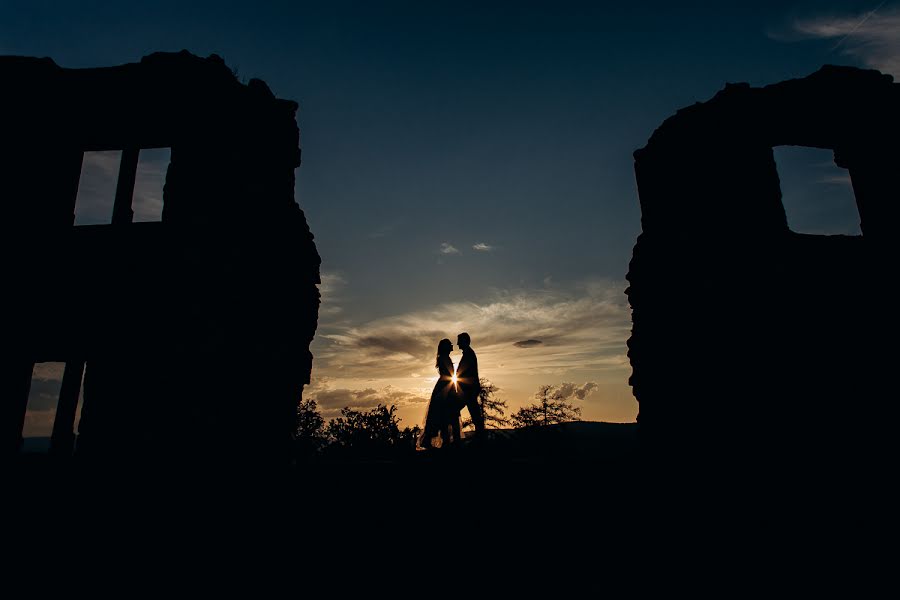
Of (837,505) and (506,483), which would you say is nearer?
(506,483)

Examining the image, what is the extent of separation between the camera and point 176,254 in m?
6.82

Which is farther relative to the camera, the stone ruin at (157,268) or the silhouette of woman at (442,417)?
the silhouette of woman at (442,417)

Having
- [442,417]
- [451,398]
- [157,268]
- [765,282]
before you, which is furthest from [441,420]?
A: [765,282]

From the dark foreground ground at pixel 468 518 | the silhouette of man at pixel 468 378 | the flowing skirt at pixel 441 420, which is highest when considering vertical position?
the silhouette of man at pixel 468 378

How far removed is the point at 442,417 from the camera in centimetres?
757

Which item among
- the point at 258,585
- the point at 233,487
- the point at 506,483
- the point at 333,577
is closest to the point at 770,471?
the point at 506,483

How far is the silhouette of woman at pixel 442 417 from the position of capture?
294 inches

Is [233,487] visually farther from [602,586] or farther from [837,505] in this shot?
[837,505]

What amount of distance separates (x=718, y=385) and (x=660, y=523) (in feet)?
7.34

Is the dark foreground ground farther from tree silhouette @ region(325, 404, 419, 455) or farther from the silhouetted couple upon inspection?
tree silhouette @ region(325, 404, 419, 455)

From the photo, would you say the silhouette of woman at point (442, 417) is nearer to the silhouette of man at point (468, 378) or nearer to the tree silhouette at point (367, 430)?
the silhouette of man at point (468, 378)

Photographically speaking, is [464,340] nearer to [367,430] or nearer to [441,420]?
[441,420]

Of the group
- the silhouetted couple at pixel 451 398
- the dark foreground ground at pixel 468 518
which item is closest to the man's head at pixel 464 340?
the silhouetted couple at pixel 451 398

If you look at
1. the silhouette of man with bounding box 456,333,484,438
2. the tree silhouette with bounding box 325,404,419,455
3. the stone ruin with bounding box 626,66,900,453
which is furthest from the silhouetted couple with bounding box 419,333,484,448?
the tree silhouette with bounding box 325,404,419,455
